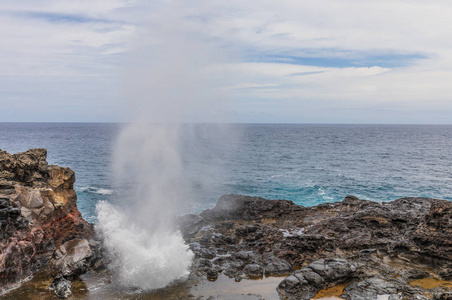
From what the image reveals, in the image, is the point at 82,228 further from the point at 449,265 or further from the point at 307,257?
the point at 449,265

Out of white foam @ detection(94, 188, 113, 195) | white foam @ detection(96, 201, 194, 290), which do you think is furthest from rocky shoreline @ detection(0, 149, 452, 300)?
white foam @ detection(94, 188, 113, 195)

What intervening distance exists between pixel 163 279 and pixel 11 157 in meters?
12.3

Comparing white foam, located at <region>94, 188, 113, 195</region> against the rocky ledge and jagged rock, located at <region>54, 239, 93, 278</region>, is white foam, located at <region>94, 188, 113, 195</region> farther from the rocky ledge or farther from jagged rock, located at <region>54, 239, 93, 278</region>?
jagged rock, located at <region>54, 239, 93, 278</region>

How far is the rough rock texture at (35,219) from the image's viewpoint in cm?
1593

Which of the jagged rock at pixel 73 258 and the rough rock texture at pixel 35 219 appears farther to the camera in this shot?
the jagged rock at pixel 73 258

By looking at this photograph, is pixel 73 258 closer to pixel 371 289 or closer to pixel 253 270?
pixel 253 270

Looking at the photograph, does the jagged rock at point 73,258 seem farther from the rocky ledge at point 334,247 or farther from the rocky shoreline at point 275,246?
the rocky ledge at point 334,247

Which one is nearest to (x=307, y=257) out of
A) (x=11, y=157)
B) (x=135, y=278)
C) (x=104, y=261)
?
(x=135, y=278)

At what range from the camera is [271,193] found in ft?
141

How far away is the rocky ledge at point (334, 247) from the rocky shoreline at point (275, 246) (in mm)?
55

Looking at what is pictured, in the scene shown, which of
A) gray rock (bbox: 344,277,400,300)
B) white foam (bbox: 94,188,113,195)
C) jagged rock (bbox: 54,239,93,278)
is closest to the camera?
gray rock (bbox: 344,277,400,300)

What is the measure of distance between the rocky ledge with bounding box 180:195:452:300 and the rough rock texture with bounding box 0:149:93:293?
7719 millimetres

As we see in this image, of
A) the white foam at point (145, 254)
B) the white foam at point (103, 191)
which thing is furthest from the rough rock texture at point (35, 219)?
the white foam at point (103, 191)

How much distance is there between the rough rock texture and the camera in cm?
1593
